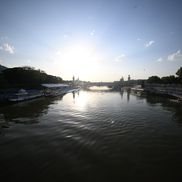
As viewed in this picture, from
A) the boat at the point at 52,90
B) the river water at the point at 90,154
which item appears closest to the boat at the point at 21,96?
the boat at the point at 52,90

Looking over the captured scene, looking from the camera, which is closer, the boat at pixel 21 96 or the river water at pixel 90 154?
the river water at pixel 90 154

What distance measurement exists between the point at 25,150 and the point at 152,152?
11.7m

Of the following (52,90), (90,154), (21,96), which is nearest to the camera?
(90,154)

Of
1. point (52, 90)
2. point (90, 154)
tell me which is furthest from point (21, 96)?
point (90, 154)

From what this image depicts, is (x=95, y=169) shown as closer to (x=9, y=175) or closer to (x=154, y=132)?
(x=9, y=175)

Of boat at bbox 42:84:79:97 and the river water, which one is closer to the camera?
the river water

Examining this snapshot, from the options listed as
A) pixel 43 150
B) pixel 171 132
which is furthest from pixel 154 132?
pixel 43 150

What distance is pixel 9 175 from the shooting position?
29.2 feet

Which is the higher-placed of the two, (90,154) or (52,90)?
(52,90)

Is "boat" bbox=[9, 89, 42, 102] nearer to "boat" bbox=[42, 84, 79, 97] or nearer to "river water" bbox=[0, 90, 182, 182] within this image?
"boat" bbox=[42, 84, 79, 97]

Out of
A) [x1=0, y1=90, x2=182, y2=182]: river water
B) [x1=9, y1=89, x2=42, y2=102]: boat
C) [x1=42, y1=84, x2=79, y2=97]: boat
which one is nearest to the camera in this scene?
[x1=0, y1=90, x2=182, y2=182]: river water

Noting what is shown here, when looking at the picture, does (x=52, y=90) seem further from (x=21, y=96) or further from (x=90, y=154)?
(x=90, y=154)

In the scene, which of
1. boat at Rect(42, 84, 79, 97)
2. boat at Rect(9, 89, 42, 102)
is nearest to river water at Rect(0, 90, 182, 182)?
boat at Rect(9, 89, 42, 102)

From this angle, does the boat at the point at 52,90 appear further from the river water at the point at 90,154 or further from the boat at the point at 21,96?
the river water at the point at 90,154
